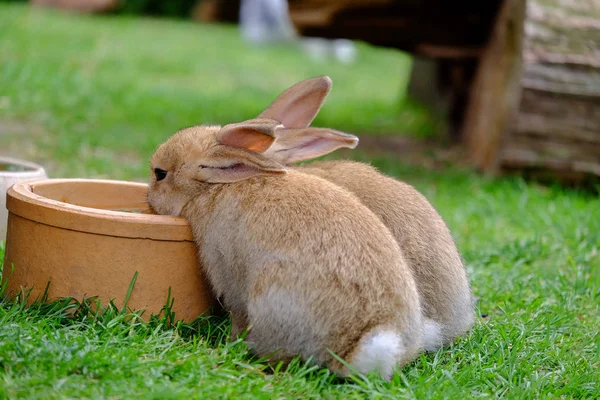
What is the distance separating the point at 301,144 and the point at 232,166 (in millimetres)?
430

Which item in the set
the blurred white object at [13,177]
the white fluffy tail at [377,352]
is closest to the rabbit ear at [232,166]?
the white fluffy tail at [377,352]

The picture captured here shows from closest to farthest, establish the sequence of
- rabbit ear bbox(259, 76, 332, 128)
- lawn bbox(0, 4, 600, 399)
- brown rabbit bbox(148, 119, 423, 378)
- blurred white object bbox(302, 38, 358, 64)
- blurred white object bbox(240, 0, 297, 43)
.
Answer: lawn bbox(0, 4, 600, 399) → brown rabbit bbox(148, 119, 423, 378) → rabbit ear bbox(259, 76, 332, 128) → blurred white object bbox(302, 38, 358, 64) → blurred white object bbox(240, 0, 297, 43)

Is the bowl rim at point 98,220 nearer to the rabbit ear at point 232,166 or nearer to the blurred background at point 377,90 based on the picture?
the rabbit ear at point 232,166

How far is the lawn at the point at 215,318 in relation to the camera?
2379 millimetres

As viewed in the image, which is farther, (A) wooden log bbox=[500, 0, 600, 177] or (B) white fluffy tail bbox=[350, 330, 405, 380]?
(A) wooden log bbox=[500, 0, 600, 177]

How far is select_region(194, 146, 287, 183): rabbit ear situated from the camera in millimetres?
2834

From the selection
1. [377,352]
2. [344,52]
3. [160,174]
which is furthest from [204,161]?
[344,52]

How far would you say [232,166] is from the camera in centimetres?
289

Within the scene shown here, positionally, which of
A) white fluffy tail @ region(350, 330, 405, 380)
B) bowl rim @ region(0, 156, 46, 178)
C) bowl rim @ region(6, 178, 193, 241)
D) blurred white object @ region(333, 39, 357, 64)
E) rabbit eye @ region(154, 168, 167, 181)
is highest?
rabbit eye @ region(154, 168, 167, 181)

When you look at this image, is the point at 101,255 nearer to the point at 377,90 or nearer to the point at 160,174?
the point at 160,174

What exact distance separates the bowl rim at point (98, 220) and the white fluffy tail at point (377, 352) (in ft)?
2.43

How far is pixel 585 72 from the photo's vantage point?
536cm

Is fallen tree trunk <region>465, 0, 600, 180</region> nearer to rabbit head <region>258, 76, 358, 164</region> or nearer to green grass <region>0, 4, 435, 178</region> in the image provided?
green grass <region>0, 4, 435, 178</region>

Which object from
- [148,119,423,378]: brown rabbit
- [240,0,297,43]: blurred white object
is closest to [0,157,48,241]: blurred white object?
[148,119,423,378]: brown rabbit
